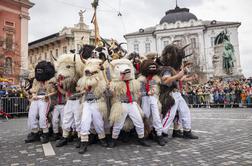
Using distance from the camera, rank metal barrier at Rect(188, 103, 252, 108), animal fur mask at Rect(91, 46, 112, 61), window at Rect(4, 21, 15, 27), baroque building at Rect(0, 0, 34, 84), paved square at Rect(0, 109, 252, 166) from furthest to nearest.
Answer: window at Rect(4, 21, 15, 27)
baroque building at Rect(0, 0, 34, 84)
metal barrier at Rect(188, 103, 252, 108)
animal fur mask at Rect(91, 46, 112, 61)
paved square at Rect(0, 109, 252, 166)

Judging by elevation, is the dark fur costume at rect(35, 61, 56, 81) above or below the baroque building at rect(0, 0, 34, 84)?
below

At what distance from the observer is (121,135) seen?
542cm

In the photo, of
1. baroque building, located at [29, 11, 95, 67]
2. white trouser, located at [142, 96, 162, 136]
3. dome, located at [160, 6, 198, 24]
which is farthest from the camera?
dome, located at [160, 6, 198, 24]

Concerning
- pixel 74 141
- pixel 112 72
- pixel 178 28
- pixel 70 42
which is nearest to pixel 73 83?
pixel 112 72

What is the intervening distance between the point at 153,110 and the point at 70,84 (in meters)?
1.85

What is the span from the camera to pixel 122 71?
4.68m

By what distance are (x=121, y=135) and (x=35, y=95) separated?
221 centimetres

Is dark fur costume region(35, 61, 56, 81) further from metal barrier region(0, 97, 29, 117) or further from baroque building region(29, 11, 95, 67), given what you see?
baroque building region(29, 11, 95, 67)

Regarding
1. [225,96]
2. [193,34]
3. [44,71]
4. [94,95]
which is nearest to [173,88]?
[94,95]

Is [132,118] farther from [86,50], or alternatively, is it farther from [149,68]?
[86,50]

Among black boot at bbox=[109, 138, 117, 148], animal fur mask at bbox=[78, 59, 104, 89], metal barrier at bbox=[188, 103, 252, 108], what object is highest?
animal fur mask at bbox=[78, 59, 104, 89]

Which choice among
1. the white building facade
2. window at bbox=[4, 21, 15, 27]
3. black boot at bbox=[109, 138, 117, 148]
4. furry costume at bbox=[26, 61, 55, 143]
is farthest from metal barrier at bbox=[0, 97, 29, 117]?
the white building facade

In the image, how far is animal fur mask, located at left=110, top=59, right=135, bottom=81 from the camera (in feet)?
15.4

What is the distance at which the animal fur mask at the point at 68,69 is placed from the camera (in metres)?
5.11
